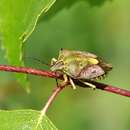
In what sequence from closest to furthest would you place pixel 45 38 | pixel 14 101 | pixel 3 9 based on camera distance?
1. pixel 3 9
2. pixel 14 101
3. pixel 45 38

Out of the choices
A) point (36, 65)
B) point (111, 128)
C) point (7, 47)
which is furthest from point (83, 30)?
point (7, 47)

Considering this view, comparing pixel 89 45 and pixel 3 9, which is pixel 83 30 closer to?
pixel 89 45

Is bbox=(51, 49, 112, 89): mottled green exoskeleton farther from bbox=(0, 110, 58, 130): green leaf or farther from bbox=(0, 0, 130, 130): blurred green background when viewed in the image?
bbox=(0, 0, 130, 130): blurred green background

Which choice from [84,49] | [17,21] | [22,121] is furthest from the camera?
[84,49]

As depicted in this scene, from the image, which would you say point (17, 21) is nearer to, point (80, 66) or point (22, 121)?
point (80, 66)

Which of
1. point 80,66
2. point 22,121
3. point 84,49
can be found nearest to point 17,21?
point 80,66

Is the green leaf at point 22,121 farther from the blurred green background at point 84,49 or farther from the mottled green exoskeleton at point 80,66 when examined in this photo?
the blurred green background at point 84,49
